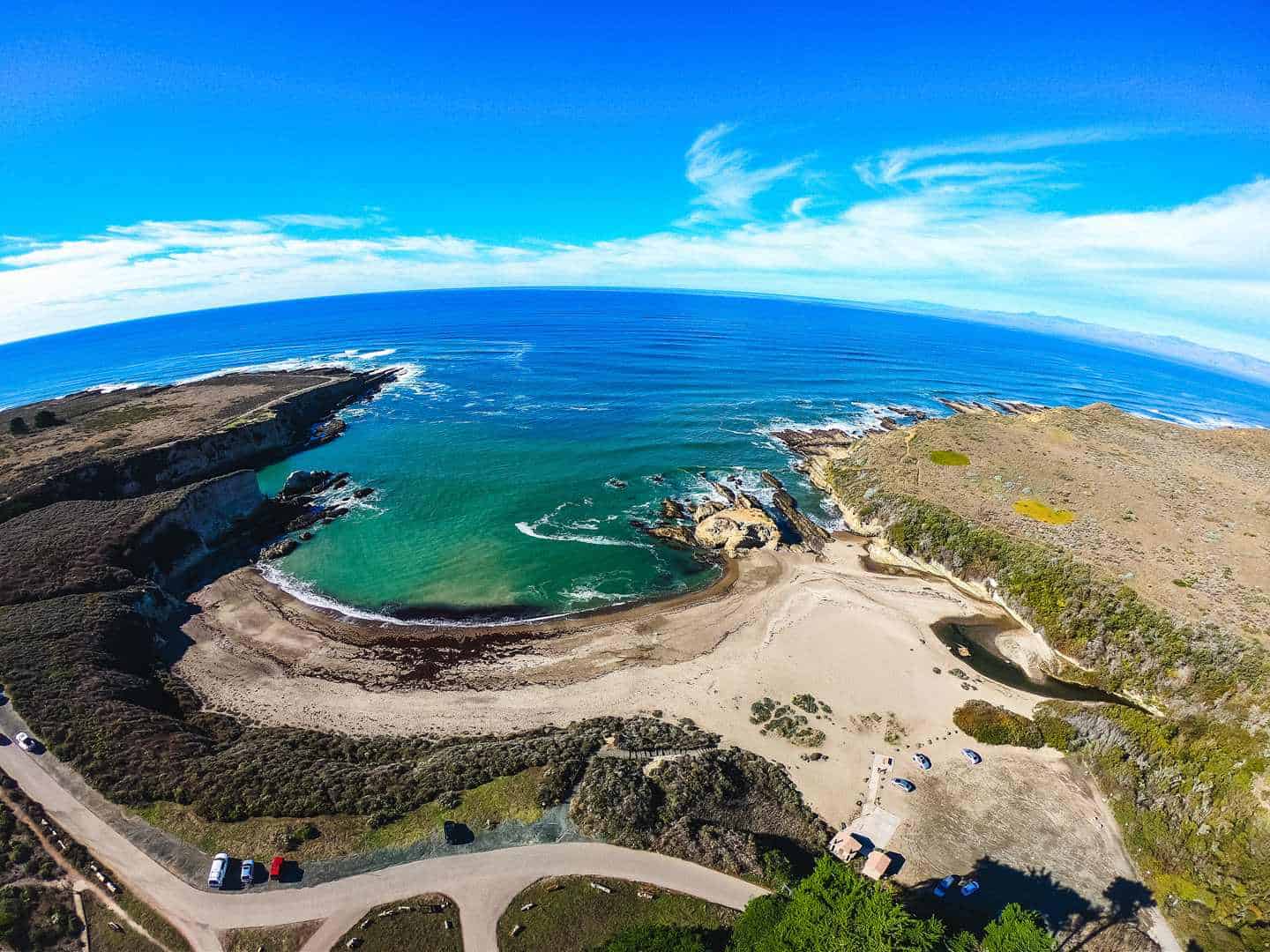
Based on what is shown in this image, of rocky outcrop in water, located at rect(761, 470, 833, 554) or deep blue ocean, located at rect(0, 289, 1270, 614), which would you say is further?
rocky outcrop in water, located at rect(761, 470, 833, 554)

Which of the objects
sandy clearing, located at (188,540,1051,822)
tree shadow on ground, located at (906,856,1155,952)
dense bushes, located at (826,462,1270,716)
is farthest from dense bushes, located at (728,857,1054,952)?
dense bushes, located at (826,462,1270,716)

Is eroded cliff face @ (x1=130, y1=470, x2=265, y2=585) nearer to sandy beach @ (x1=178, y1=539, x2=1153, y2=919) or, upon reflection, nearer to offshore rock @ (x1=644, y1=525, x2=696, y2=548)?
sandy beach @ (x1=178, y1=539, x2=1153, y2=919)

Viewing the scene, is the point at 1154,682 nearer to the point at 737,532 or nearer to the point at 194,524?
the point at 737,532

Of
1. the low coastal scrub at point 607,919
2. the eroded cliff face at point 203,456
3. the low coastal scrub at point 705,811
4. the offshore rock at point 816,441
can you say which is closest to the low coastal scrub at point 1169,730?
the low coastal scrub at point 705,811

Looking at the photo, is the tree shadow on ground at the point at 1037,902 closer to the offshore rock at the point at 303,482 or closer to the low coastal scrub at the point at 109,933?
the low coastal scrub at the point at 109,933

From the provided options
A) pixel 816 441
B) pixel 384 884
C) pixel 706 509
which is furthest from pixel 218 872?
pixel 816 441

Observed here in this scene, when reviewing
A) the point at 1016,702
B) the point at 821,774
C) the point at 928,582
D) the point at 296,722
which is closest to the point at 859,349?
the point at 928,582
